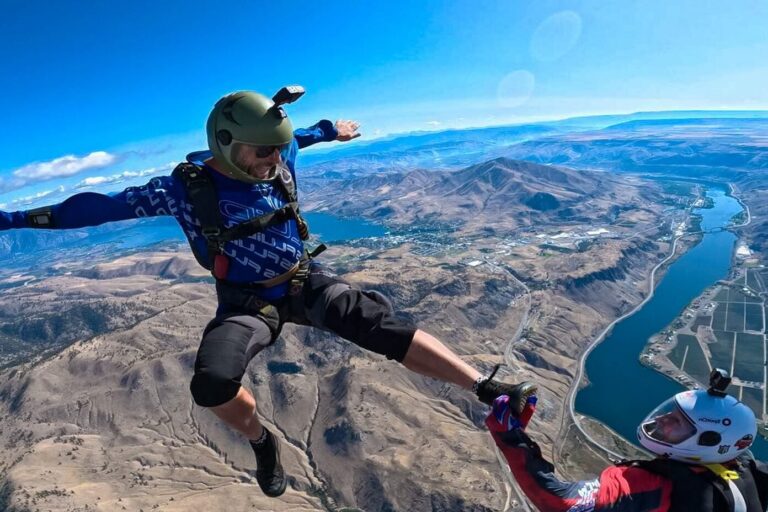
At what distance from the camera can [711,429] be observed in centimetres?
558

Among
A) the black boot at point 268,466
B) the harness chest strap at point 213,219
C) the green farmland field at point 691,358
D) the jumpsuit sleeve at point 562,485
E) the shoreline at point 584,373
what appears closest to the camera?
the jumpsuit sleeve at point 562,485

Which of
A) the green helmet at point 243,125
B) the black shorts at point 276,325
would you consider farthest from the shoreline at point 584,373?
the green helmet at point 243,125

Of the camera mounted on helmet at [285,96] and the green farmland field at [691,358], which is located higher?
the camera mounted on helmet at [285,96]

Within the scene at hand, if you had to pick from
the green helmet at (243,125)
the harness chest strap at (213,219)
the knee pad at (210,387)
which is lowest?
the knee pad at (210,387)

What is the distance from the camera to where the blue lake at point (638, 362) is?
97.6m

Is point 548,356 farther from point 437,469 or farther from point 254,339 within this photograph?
point 254,339

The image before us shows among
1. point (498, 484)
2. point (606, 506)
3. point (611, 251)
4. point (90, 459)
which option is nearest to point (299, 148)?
point (606, 506)

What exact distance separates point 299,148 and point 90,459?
127327mm

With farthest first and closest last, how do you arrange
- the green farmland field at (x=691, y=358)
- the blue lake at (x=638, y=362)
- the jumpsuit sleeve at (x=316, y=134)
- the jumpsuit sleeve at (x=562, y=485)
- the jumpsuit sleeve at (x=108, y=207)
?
the green farmland field at (x=691, y=358) → the blue lake at (x=638, y=362) → the jumpsuit sleeve at (x=316, y=134) → the jumpsuit sleeve at (x=108, y=207) → the jumpsuit sleeve at (x=562, y=485)

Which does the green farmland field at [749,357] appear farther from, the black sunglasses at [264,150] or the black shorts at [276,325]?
the black sunglasses at [264,150]

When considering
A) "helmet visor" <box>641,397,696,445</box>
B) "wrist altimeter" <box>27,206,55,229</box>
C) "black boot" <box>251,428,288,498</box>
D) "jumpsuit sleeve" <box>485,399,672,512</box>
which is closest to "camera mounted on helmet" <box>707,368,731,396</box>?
"helmet visor" <box>641,397,696,445</box>

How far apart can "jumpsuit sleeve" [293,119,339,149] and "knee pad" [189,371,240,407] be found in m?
4.68

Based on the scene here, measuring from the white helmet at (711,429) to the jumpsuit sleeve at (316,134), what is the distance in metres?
7.36

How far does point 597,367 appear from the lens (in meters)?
121
